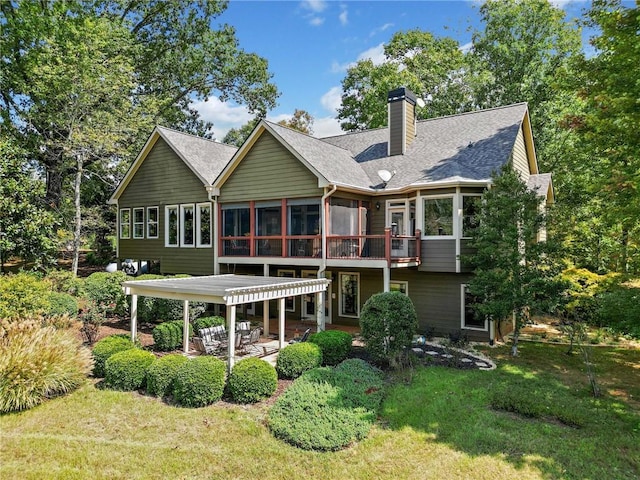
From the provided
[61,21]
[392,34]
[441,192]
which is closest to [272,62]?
[392,34]

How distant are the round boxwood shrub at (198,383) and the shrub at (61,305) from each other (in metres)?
7.48

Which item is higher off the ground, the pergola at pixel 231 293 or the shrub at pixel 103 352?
the pergola at pixel 231 293

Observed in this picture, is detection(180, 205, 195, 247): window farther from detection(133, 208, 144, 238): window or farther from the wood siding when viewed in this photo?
detection(133, 208, 144, 238): window

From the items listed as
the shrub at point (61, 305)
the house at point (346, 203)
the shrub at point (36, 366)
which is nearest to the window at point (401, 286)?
the house at point (346, 203)

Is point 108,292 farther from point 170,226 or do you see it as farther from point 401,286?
point 401,286

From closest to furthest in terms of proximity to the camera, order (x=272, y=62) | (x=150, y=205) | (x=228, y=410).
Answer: (x=228, y=410) → (x=150, y=205) → (x=272, y=62)

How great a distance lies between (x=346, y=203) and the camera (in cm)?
1541

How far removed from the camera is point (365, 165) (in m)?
17.8

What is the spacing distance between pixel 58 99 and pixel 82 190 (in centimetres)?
979

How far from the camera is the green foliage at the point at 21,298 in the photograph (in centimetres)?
1206

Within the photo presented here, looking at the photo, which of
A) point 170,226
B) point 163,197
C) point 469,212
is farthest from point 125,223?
point 469,212

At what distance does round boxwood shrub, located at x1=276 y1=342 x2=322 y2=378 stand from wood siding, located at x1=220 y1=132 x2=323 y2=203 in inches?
258

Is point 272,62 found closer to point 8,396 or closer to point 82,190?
point 82,190

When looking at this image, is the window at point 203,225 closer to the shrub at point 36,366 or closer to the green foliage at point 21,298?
the green foliage at point 21,298
